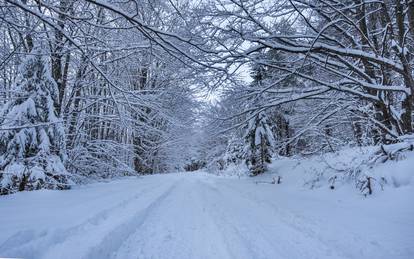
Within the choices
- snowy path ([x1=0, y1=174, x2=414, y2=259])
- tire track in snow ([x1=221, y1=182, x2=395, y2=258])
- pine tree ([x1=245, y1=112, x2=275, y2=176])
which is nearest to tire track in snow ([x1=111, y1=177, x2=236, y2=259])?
snowy path ([x1=0, y1=174, x2=414, y2=259])

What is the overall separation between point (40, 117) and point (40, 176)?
59.6 inches

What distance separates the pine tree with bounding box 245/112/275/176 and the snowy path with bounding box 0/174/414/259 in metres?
9.39

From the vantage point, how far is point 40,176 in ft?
19.3

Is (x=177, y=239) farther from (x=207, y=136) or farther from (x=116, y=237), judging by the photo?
(x=207, y=136)

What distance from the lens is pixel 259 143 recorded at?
45.8 ft

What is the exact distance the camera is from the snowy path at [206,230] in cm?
230

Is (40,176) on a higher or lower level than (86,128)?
lower

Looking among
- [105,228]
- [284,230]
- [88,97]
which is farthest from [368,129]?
[88,97]

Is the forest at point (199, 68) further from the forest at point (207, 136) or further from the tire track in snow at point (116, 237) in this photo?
the tire track in snow at point (116, 237)

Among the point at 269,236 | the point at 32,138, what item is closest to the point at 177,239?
the point at 269,236

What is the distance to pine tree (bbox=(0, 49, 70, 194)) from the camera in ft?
19.2

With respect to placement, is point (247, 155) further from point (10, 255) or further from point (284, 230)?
point (10, 255)

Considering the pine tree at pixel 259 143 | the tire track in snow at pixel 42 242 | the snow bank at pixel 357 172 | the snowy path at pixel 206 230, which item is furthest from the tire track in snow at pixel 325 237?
the pine tree at pixel 259 143

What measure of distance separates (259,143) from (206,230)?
1109cm
